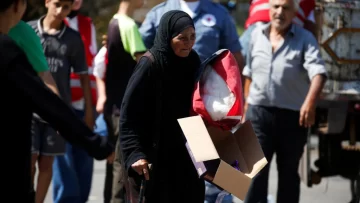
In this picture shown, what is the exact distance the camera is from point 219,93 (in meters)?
5.11

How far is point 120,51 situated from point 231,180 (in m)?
2.42

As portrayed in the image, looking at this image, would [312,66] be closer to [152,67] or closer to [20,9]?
[152,67]

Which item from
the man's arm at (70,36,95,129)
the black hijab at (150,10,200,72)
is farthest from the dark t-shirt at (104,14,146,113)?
the black hijab at (150,10,200,72)

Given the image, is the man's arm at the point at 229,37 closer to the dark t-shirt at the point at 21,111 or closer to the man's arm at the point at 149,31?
the man's arm at the point at 149,31

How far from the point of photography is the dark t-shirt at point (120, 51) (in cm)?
698

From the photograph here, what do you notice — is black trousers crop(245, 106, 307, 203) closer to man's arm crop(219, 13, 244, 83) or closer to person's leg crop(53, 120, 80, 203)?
man's arm crop(219, 13, 244, 83)

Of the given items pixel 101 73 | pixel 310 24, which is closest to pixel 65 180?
pixel 101 73

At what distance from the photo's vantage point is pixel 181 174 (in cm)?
524

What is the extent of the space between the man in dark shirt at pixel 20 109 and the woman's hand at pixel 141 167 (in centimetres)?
130

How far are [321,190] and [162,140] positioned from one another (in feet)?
16.2

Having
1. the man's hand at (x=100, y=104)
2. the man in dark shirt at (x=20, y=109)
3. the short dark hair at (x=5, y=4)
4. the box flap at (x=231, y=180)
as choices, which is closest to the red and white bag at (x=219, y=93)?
the box flap at (x=231, y=180)

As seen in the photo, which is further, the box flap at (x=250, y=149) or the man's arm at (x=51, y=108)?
the box flap at (x=250, y=149)

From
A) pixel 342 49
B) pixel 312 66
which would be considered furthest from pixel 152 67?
pixel 342 49

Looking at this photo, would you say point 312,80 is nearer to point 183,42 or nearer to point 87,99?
point 87,99
